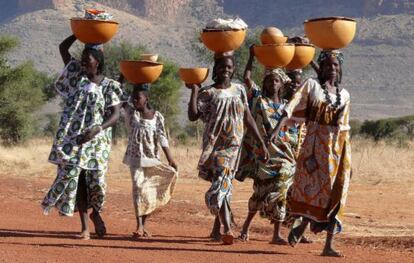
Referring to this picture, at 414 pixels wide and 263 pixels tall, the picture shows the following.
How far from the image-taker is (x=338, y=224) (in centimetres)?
912

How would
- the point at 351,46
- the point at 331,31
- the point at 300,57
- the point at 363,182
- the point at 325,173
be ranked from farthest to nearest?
the point at 351,46 → the point at 363,182 → the point at 300,57 → the point at 331,31 → the point at 325,173

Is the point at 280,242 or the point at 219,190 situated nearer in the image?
the point at 219,190

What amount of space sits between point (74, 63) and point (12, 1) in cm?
11322

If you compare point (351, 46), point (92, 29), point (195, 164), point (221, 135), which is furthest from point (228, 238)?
point (351, 46)

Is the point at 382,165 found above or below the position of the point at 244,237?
below

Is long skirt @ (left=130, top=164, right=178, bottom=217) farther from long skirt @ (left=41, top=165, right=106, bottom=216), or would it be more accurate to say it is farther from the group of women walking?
long skirt @ (left=41, top=165, right=106, bottom=216)

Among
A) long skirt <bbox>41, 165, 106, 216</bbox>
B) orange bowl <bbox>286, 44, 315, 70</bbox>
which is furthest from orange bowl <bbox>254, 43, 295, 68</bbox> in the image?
long skirt <bbox>41, 165, 106, 216</bbox>

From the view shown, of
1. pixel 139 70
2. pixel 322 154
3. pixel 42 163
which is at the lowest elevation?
pixel 42 163

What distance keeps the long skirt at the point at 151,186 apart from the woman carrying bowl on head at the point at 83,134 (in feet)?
2.36

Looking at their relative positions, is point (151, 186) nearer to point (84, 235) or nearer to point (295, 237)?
point (84, 235)

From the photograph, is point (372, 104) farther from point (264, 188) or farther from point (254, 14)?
point (264, 188)

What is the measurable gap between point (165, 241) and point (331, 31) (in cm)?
281

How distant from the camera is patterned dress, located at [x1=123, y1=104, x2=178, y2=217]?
1080 cm

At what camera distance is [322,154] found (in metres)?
9.13
